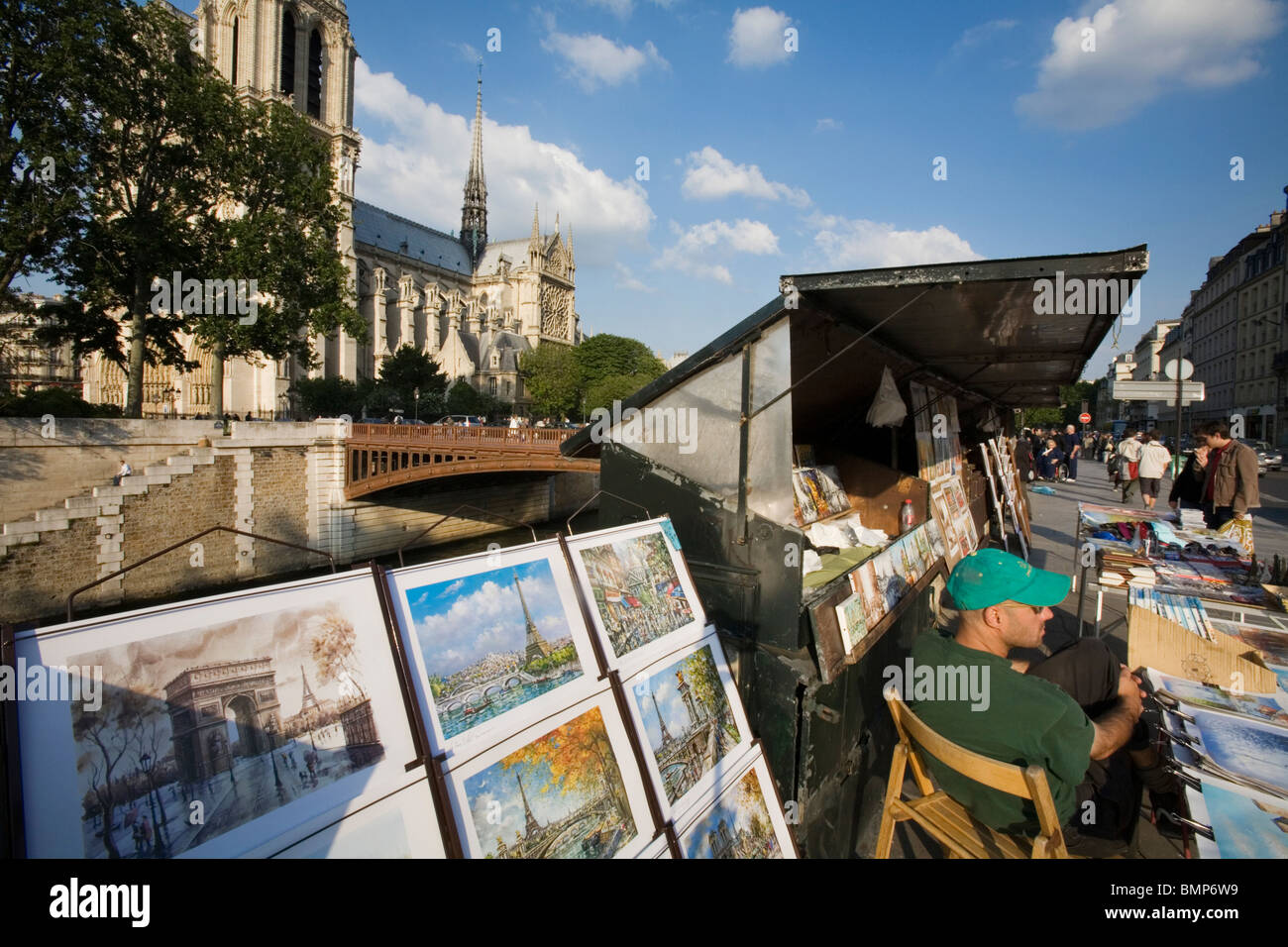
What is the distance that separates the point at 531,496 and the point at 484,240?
226 feet

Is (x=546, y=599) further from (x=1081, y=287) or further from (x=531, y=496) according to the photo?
(x=531, y=496)

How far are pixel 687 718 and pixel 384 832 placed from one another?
4.26 feet

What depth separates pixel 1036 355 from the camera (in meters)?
5.66

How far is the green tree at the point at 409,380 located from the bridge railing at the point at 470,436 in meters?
26.9

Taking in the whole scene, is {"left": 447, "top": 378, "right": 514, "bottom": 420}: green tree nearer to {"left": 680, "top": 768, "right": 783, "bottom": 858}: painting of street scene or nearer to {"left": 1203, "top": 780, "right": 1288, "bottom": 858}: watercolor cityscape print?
{"left": 680, "top": 768, "right": 783, "bottom": 858}: painting of street scene

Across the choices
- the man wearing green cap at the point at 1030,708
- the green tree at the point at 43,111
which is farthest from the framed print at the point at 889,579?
the green tree at the point at 43,111

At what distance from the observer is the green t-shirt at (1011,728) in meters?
2.31

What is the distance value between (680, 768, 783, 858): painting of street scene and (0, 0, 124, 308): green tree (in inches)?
944

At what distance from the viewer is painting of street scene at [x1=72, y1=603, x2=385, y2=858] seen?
4.38 feet

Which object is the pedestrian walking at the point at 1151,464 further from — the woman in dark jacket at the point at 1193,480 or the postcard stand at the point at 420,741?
the postcard stand at the point at 420,741

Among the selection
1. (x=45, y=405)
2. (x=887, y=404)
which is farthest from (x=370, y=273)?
(x=887, y=404)

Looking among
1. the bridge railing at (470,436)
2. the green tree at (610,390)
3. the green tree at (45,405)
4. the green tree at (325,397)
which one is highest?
the green tree at (610,390)
